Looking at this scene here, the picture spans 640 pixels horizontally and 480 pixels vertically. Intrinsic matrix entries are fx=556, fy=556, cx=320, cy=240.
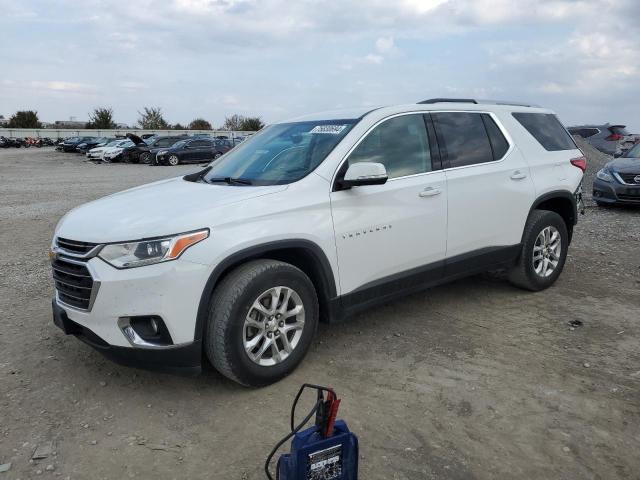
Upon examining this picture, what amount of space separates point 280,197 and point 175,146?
27496 mm

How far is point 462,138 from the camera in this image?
4.72 meters

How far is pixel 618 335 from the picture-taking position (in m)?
4.43

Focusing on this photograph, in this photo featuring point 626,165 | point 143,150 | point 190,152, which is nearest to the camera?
point 626,165

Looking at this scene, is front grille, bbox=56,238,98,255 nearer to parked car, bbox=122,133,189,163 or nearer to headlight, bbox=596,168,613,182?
headlight, bbox=596,168,613,182

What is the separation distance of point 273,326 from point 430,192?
1.66 metres

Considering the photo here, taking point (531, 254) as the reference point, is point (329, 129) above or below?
above

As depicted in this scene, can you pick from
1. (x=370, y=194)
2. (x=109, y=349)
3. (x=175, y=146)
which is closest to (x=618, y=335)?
(x=370, y=194)

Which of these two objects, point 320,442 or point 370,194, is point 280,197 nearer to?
point 370,194

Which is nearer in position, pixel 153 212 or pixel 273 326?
pixel 153 212

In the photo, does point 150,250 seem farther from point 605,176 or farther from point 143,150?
point 143,150

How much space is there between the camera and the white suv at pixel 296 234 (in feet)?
10.5

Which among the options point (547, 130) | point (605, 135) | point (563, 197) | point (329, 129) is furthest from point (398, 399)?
point (605, 135)

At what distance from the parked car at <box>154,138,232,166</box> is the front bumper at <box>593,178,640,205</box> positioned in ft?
70.7

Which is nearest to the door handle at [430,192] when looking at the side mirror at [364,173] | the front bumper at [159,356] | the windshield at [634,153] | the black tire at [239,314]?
the side mirror at [364,173]
